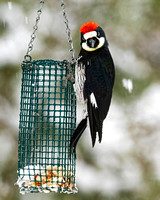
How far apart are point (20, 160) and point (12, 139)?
1.90 meters

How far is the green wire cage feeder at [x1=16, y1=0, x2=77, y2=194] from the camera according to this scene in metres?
4.23

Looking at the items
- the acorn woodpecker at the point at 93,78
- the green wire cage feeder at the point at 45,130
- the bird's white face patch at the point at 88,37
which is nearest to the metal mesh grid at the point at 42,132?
the green wire cage feeder at the point at 45,130

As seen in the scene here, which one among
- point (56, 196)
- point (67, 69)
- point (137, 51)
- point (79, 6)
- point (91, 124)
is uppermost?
point (79, 6)

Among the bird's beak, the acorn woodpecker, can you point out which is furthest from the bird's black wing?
the bird's beak

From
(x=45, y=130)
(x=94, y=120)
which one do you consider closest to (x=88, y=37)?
(x=94, y=120)

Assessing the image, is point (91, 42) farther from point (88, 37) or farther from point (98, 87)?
point (98, 87)

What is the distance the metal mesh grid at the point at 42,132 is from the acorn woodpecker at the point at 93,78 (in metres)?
0.12

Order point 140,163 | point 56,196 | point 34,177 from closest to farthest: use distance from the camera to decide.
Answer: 1. point 34,177
2. point 56,196
3. point 140,163

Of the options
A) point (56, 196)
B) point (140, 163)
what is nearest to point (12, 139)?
point (56, 196)

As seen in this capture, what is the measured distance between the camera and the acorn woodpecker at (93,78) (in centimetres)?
438

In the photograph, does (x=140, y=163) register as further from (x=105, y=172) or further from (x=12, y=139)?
(x=12, y=139)

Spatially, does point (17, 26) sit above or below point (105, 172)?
above

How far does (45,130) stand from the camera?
4.38 meters

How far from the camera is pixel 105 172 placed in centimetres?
636
